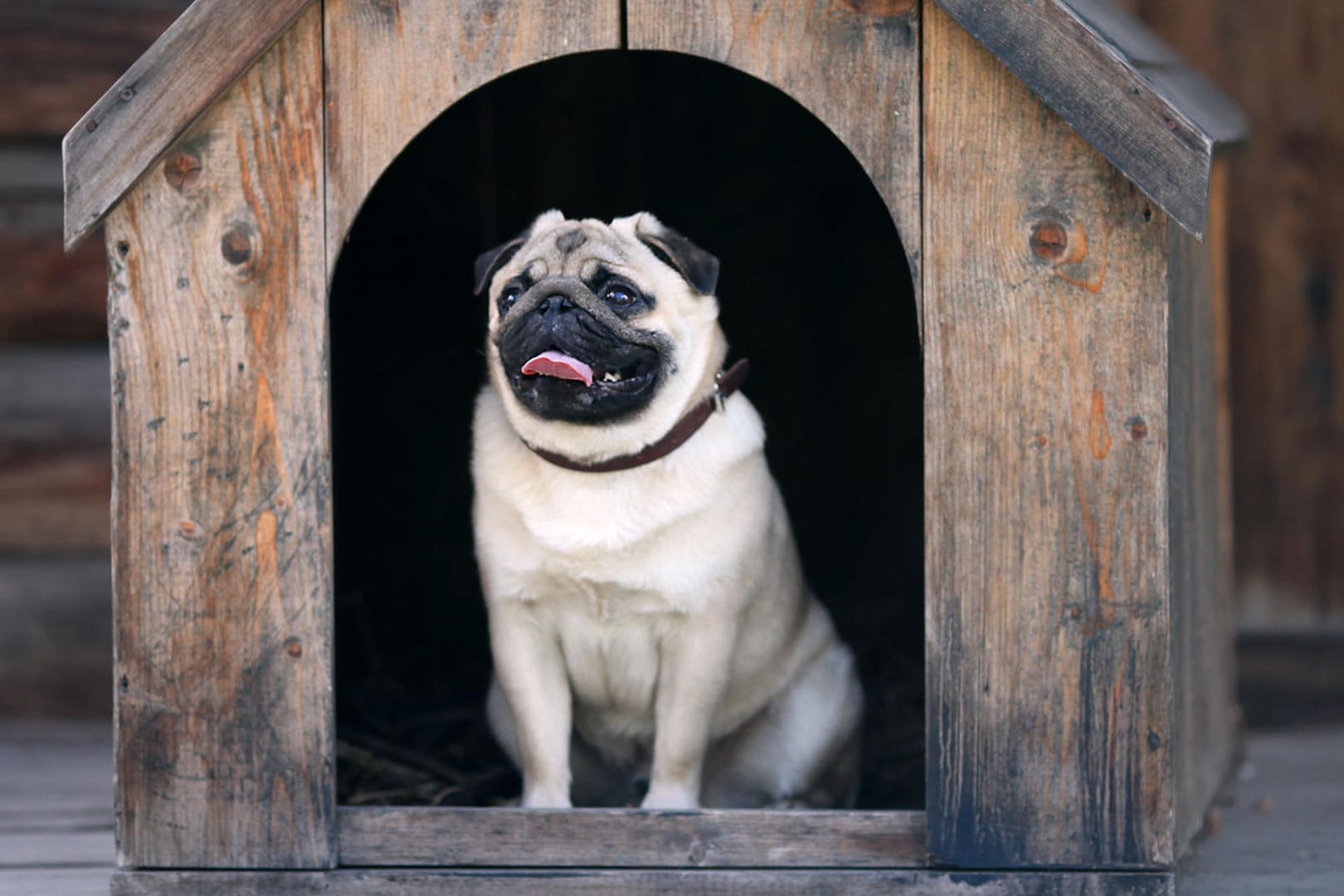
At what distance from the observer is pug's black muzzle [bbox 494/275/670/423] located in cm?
304

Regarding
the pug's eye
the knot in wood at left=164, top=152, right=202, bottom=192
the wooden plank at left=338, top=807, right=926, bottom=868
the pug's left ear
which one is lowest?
A: the wooden plank at left=338, top=807, right=926, bottom=868

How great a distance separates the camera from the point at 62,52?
174 inches

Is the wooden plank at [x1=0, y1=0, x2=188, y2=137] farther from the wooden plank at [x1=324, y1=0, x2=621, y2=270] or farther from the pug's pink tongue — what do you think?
the pug's pink tongue

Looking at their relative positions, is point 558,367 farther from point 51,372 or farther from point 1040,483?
point 51,372

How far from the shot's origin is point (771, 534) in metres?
3.40

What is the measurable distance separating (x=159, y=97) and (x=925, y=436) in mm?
1384

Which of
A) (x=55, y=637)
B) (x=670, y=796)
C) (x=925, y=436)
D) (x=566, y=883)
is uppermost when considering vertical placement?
(x=925, y=436)

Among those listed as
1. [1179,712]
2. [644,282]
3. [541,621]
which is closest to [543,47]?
[644,282]

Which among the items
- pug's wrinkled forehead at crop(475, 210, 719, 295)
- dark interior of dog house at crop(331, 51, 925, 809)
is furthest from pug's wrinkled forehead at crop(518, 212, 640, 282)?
dark interior of dog house at crop(331, 51, 925, 809)

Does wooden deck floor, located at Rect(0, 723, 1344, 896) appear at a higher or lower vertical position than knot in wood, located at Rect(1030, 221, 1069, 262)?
lower

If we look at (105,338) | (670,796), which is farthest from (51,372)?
(670,796)

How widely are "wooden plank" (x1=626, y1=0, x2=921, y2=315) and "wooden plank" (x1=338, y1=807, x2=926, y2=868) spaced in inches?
35.8

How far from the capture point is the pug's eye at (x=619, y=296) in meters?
3.15

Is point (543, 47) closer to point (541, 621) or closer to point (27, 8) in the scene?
point (541, 621)
